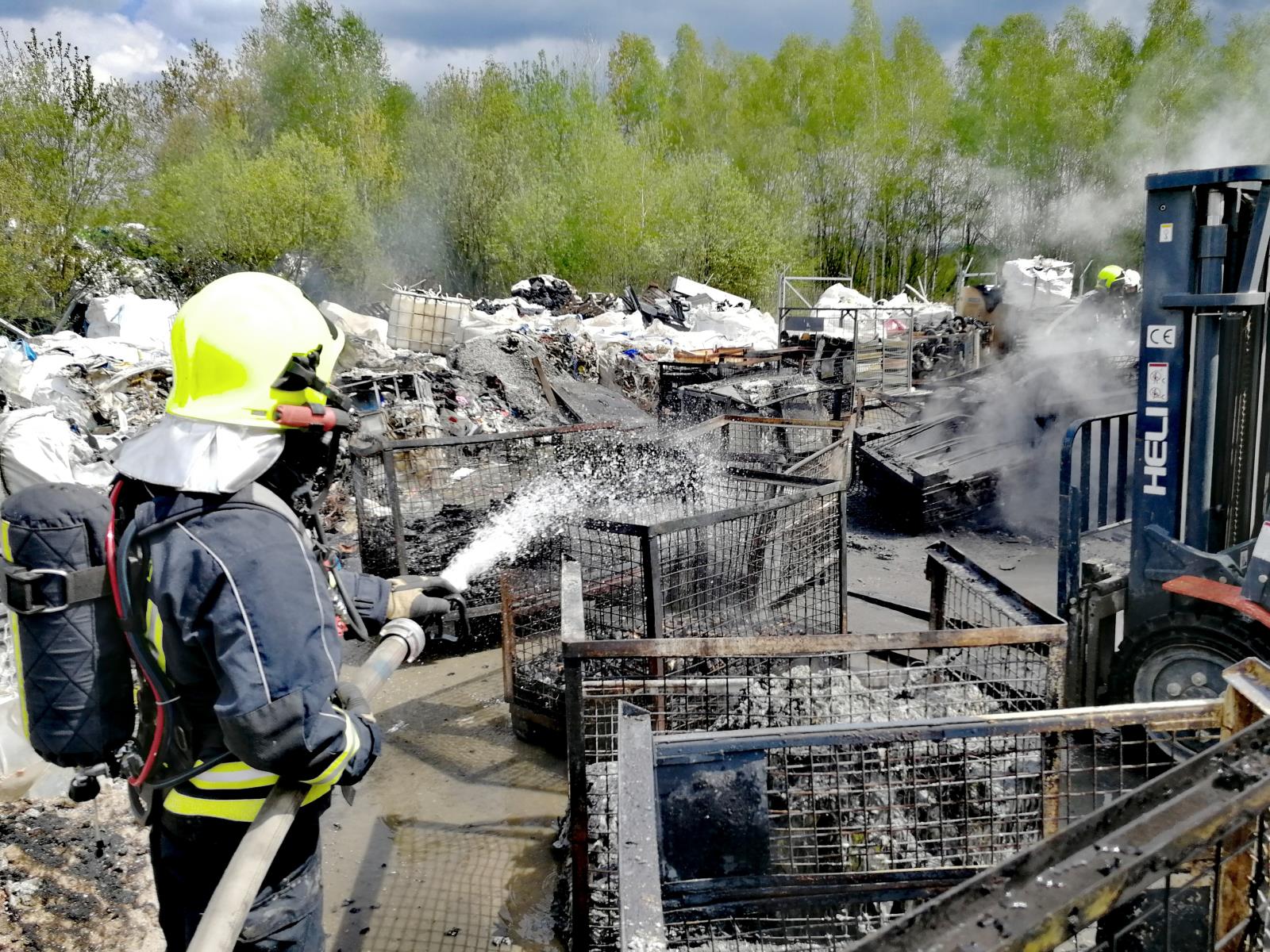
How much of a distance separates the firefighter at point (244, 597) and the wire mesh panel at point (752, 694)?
2.95 ft

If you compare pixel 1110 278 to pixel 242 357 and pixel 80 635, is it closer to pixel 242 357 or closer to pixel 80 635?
pixel 242 357

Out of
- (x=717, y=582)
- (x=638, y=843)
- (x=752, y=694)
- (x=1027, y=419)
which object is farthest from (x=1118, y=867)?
(x=1027, y=419)

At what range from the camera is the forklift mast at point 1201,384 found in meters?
3.72


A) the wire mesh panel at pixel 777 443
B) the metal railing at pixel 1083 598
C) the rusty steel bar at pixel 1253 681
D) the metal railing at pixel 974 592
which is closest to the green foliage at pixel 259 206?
the wire mesh panel at pixel 777 443

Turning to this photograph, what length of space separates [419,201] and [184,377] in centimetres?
3229

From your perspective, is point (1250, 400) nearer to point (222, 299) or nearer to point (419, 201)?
point (222, 299)

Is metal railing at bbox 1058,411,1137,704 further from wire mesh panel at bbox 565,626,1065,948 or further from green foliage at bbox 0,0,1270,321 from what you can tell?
green foliage at bbox 0,0,1270,321

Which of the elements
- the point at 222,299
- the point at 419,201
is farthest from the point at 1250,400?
the point at 419,201

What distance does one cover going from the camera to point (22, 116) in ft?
59.8

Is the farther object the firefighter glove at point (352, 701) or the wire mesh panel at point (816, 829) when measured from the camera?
the firefighter glove at point (352, 701)

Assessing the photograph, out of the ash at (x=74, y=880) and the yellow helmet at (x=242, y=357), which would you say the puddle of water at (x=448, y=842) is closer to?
the ash at (x=74, y=880)

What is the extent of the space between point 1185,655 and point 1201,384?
1176 mm

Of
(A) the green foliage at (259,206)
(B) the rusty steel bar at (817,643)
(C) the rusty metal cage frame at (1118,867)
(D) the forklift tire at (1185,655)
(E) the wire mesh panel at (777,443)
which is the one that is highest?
(A) the green foliage at (259,206)

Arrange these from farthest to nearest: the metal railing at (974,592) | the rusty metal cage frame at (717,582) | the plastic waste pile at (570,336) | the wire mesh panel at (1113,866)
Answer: the plastic waste pile at (570,336)
the rusty metal cage frame at (717,582)
the metal railing at (974,592)
the wire mesh panel at (1113,866)
